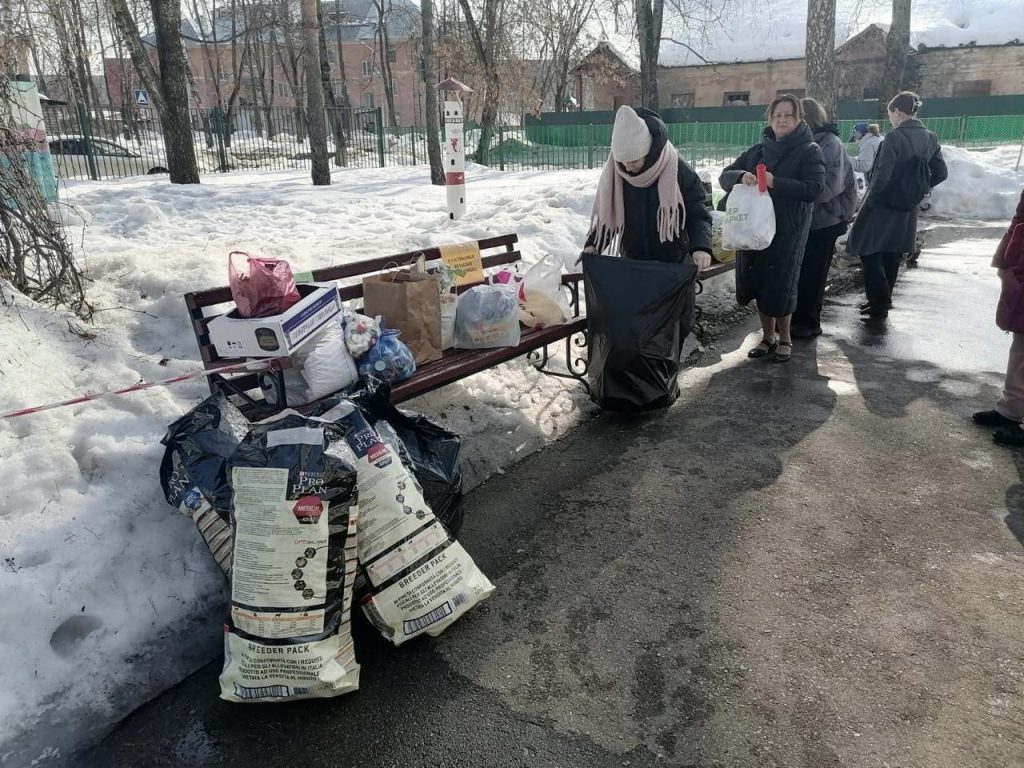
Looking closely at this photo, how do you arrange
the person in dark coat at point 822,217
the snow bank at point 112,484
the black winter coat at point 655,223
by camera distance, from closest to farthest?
the snow bank at point 112,484 < the black winter coat at point 655,223 < the person in dark coat at point 822,217

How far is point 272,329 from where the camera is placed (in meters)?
3.09

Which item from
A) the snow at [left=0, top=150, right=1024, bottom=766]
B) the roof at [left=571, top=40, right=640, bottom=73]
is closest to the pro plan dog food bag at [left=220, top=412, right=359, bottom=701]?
the snow at [left=0, top=150, right=1024, bottom=766]

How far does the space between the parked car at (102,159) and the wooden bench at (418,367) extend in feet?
48.9

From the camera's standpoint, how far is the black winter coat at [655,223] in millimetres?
4328

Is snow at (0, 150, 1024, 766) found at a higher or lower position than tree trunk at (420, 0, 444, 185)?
lower

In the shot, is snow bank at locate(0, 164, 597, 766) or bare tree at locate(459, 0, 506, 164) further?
bare tree at locate(459, 0, 506, 164)

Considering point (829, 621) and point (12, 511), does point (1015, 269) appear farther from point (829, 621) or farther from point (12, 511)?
point (12, 511)

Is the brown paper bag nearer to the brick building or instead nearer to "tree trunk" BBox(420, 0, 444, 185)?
"tree trunk" BBox(420, 0, 444, 185)

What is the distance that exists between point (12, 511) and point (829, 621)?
2971mm

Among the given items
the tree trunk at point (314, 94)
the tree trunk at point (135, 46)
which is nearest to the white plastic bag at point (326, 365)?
the tree trunk at point (314, 94)

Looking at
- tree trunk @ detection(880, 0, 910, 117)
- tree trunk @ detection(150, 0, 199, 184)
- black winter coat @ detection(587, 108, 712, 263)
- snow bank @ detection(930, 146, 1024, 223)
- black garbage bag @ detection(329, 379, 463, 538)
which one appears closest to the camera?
black garbage bag @ detection(329, 379, 463, 538)

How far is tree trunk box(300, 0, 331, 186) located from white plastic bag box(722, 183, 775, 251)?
940 cm

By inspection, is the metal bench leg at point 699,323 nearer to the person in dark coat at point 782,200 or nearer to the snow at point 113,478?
the person in dark coat at point 782,200

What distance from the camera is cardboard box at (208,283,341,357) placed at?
10.2ft
